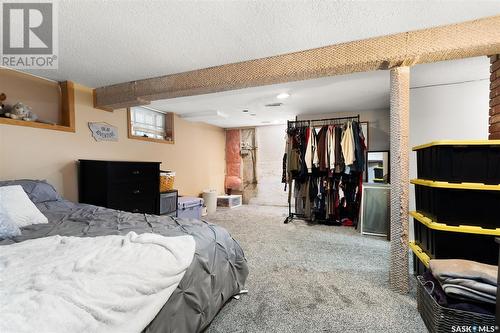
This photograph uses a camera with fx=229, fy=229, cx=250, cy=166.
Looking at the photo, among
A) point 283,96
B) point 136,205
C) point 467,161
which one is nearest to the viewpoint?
point 467,161

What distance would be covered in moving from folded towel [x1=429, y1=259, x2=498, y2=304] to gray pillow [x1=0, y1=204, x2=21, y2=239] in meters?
2.61

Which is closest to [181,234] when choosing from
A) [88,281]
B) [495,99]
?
[88,281]

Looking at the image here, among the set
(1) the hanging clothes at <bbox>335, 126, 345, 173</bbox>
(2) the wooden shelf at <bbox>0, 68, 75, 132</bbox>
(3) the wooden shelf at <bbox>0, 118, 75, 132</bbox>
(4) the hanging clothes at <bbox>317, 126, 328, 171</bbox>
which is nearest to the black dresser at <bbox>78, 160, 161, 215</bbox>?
(3) the wooden shelf at <bbox>0, 118, 75, 132</bbox>

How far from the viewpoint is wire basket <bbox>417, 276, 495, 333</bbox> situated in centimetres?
117

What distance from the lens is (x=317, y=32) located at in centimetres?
177

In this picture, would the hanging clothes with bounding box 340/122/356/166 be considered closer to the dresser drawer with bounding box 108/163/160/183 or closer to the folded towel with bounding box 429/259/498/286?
the folded towel with bounding box 429/259/498/286

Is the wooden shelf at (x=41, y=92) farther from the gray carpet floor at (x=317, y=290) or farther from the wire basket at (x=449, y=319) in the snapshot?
the wire basket at (x=449, y=319)

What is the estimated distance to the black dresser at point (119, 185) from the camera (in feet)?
8.73

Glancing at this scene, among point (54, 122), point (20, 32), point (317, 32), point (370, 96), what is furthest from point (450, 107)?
point (54, 122)

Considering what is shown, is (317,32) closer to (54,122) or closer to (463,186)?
(463,186)

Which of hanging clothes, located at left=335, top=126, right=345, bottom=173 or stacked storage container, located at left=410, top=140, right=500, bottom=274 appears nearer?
stacked storage container, located at left=410, top=140, right=500, bottom=274

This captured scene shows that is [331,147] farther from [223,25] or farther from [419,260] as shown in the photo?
[223,25]

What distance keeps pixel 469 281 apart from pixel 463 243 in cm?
52

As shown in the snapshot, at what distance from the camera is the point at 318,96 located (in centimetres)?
341
